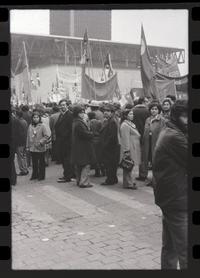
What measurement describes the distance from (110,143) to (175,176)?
16.7 ft

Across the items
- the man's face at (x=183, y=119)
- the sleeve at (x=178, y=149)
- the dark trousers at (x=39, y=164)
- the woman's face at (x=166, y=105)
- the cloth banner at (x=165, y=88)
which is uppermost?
the cloth banner at (x=165, y=88)

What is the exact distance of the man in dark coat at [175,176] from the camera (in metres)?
3.74

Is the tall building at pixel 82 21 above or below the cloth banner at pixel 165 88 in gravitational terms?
above

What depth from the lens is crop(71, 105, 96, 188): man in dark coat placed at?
28.8 ft

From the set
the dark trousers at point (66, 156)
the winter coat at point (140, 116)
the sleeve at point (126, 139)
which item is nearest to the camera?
the sleeve at point (126, 139)

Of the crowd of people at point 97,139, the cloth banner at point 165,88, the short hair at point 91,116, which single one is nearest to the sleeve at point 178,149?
the crowd of people at point 97,139

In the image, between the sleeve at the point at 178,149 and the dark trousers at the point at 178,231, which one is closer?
the sleeve at the point at 178,149

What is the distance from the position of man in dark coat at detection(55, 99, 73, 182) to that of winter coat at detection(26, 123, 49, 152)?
0.88ft

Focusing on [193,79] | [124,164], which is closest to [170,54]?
[193,79]

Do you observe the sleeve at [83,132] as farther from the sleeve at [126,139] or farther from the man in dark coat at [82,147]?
the sleeve at [126,139]

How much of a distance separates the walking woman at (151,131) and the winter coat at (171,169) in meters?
3.63

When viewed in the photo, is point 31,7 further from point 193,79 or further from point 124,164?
point 124,164

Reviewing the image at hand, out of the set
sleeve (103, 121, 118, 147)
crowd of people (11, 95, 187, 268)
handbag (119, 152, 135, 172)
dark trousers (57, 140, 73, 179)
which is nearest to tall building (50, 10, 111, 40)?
crowd of people (11, 95, 187, 268)

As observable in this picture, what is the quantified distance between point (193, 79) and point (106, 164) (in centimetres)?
656
